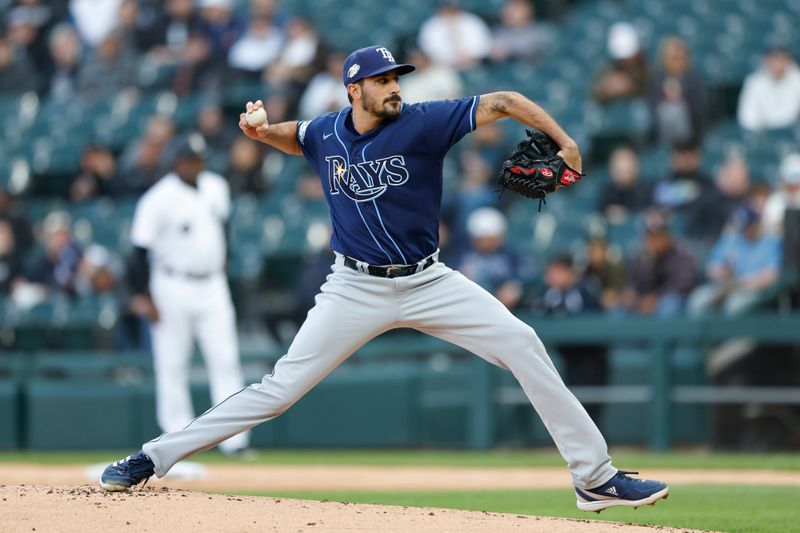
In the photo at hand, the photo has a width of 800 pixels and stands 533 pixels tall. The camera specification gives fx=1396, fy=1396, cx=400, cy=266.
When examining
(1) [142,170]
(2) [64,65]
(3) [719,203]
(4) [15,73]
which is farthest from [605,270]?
(4) [15,73]

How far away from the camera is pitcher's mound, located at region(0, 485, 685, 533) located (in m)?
5.16

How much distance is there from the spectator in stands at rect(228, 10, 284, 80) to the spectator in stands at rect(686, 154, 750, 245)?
568 centimetres

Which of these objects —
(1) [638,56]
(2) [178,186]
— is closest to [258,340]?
(2) [178,186]

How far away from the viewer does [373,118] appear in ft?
19.0

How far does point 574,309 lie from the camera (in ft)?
36.6

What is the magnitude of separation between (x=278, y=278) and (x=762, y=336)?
15.8ft

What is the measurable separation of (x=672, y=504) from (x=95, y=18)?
505 inches

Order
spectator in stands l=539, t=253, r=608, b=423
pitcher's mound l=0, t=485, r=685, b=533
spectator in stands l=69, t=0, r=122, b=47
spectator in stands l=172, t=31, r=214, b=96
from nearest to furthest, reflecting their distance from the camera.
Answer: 1. pitcher's mound l=0, t=485, r=685, b=533
2. spectator in stands l=539, t=253, r=608, b=423
3. spectator in stands l=172, t=31, r=214, b=96
4. spectator in stands l=69, t=0, r=122, b=47

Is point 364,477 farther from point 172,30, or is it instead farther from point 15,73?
point 15,73

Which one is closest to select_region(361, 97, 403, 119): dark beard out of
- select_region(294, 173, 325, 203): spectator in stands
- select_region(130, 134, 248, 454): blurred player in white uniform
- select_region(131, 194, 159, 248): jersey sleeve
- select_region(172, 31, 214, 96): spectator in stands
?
select_region(130, 134, 248, 454): blurred player in white uniform

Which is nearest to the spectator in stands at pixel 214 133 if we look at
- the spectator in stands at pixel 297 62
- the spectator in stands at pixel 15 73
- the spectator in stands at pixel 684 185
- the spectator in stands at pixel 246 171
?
the spectator in stands at pixel 246 171

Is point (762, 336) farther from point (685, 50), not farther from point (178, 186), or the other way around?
point (178, 186)

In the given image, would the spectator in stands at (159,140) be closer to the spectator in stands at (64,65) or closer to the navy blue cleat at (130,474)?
the spectator in stands at (64,65)

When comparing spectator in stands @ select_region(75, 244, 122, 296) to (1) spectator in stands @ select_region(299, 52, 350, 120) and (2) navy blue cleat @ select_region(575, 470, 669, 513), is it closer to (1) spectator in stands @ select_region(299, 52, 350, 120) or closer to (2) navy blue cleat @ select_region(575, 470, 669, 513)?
(1) spectator in stands @ select_region(299, 52, 350, 120)
